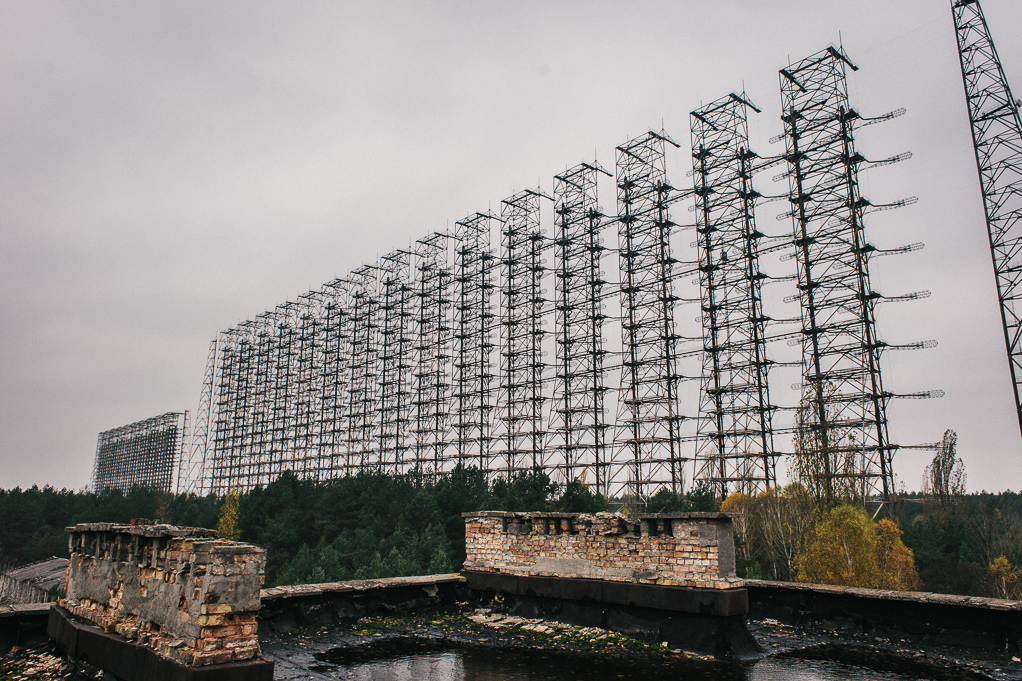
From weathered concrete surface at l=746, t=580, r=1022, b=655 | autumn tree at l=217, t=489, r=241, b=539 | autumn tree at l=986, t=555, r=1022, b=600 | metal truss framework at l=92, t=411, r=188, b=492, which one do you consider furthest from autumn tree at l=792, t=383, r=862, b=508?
metal truss framework at l=92, t=411, r=188, b=492

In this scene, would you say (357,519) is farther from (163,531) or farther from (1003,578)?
(1003,578)

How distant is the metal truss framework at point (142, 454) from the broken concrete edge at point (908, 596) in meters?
74.1

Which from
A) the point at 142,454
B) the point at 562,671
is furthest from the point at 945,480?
the point at 142,454

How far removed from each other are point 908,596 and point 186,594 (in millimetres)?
8183

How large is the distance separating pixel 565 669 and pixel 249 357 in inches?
2486

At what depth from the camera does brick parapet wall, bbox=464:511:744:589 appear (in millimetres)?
8156

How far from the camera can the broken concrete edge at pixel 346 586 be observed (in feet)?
29.3

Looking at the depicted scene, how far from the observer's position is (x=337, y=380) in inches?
2101

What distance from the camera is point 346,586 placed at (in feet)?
32.0

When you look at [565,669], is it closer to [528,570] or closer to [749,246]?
[528,570]

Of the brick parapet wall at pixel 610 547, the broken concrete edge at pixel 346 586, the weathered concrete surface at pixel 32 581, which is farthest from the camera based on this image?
the weathered concrete surface at pixel 32 581

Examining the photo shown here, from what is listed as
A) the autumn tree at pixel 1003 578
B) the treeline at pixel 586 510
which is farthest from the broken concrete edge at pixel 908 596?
the autumn tree at pixel 1003 578

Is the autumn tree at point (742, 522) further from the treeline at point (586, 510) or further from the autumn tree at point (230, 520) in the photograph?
the autumn tree at point (230, 520)

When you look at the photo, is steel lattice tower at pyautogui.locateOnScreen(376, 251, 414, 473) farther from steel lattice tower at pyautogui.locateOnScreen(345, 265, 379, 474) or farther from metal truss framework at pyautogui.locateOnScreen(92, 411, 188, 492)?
metal truss framework at pyautogui.locateOnScreen(92, 411, 188, 492)
